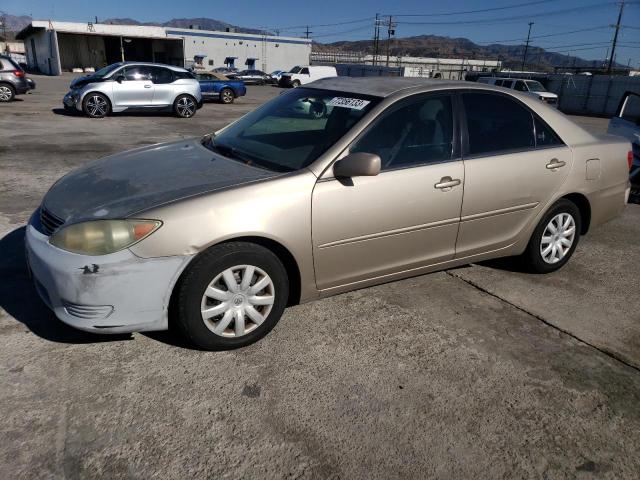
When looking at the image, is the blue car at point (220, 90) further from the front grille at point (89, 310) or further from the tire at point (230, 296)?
the front grille at point (89, 310)

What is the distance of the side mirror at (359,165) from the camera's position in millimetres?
3033

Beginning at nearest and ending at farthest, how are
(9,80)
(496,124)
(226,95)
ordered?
(496,124) → (9,80) → (226,95)

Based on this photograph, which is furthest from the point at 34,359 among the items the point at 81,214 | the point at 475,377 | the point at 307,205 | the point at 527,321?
the point at 527,321

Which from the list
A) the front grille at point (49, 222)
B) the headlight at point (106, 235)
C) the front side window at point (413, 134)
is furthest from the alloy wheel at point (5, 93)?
the front side window at point (413, 134)

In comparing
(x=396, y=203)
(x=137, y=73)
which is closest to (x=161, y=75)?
(x=137, y=73)

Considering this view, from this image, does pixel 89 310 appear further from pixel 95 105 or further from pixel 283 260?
pixel 95 105

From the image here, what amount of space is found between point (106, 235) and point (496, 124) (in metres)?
2.89

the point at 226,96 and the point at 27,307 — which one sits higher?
the point at 226,96

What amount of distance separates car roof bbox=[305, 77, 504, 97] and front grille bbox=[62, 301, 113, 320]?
7.27 ft

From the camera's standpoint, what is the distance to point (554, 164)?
13.2ft

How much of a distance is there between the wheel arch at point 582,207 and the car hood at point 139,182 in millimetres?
2742

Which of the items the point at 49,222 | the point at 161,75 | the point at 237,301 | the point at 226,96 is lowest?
the point at 226,96

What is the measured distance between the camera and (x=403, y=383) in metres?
2.82

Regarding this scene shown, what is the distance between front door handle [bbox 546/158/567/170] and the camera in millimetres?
4004
